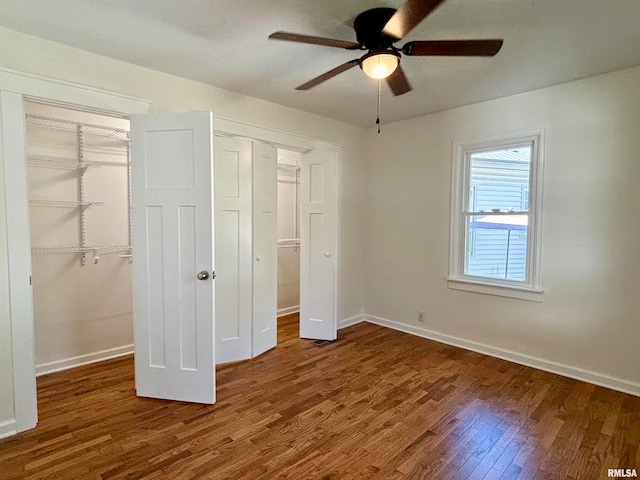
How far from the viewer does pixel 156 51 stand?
2.44 meters

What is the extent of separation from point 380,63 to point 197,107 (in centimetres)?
181

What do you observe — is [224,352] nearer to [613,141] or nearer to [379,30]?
[379,30]

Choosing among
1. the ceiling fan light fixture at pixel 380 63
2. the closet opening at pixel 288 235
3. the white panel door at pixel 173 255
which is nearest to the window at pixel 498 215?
the ceiling fan light fixture at pixel 380 63

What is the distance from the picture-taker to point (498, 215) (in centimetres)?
344

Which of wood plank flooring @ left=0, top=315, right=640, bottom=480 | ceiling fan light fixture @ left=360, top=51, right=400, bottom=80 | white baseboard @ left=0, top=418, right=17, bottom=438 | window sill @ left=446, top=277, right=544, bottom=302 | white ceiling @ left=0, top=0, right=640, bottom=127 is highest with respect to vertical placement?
white ceiling @ left=0, top=0, right=640, bottom=127

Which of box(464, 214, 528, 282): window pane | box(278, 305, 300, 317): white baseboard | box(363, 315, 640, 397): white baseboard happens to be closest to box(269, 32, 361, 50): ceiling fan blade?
box(464, 214, 528, 282): window pane

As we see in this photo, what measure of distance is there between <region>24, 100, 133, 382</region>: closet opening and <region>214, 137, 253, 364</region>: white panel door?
3.56ft

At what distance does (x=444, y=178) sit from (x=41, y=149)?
3.90m

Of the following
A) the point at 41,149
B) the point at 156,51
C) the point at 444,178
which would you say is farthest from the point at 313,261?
the point at 41,149

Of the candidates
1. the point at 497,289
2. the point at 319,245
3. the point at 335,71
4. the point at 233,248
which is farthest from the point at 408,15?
the point at 497,289

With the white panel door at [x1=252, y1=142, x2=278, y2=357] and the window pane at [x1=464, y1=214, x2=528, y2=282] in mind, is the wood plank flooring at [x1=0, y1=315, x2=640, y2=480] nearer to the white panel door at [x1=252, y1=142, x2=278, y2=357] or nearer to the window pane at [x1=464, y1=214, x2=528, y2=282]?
the white panel door at [x1=252, y1=142, x2=278, y2=357]

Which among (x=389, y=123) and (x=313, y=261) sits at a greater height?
(x=389, y=123)

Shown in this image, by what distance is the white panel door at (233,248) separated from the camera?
122 inches

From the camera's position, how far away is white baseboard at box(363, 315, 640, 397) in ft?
8.93
